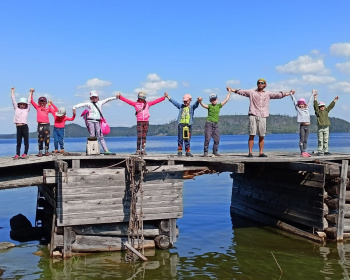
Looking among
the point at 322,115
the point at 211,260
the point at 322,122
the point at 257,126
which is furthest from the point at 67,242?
the point at 322,115

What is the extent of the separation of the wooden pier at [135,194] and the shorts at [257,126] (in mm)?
1103

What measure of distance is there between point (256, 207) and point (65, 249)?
906cm

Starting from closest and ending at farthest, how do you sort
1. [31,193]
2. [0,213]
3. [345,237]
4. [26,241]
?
1. [345,237]
2. [26,241]
3. [0,213]
4. [31,193]

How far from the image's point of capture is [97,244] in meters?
13.2

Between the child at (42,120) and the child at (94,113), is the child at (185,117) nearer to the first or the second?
the child at (94,113)

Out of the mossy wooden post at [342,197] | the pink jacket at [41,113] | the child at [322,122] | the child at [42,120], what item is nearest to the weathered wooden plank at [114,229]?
the child at [42,120]

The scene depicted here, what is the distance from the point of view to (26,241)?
53.4 ft

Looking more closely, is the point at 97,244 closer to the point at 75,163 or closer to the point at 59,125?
the point at 75,163

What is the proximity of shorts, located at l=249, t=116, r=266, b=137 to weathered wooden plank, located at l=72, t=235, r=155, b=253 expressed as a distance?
18.8 feet

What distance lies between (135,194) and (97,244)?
1949mm

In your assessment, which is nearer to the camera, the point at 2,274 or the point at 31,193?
the point at 2,274

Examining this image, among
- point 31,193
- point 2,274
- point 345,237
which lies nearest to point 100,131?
point 2,274

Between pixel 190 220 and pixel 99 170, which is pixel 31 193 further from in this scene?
pixel 99 170

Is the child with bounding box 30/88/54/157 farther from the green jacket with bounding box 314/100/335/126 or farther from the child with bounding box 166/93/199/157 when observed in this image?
the green jacket with bounding box 314/100/335/126
